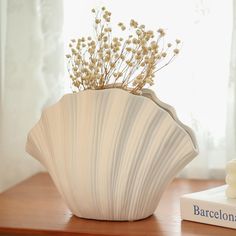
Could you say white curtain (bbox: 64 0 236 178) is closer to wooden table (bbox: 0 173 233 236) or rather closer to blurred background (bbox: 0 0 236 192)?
blurred background (bbox: 0 0 236 192)

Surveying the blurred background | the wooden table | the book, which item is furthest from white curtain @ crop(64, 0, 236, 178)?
the book

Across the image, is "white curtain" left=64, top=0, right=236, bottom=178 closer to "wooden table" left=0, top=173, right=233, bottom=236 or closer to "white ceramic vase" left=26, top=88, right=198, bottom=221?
"wooden table" left=0, top=173, right=233, bottom=236

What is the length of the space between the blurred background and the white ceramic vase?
0.42 metres

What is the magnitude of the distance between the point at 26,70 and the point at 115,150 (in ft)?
2.09

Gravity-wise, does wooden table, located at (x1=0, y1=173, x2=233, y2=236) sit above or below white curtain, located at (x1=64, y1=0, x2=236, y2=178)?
below

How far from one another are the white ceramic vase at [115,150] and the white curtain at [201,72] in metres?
0.43

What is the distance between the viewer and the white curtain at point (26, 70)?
1.45 metres

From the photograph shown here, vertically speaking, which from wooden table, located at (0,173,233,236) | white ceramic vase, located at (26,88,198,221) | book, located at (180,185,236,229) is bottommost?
wooden table, located at (0,173,233,236)

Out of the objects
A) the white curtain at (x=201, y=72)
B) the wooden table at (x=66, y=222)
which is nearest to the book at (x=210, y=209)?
the wooden table at (x=66, y=222)

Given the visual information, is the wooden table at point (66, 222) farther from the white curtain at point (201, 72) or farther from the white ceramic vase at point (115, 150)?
the white curtain at point (201, 72)

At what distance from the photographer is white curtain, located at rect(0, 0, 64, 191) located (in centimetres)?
145

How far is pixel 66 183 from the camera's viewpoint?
0.99m

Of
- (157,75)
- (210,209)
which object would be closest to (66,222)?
(210,209)

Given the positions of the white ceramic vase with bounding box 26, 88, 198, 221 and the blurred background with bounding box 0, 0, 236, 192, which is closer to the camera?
the white ceramic vase with bounding box 26, 88, 198, 221
